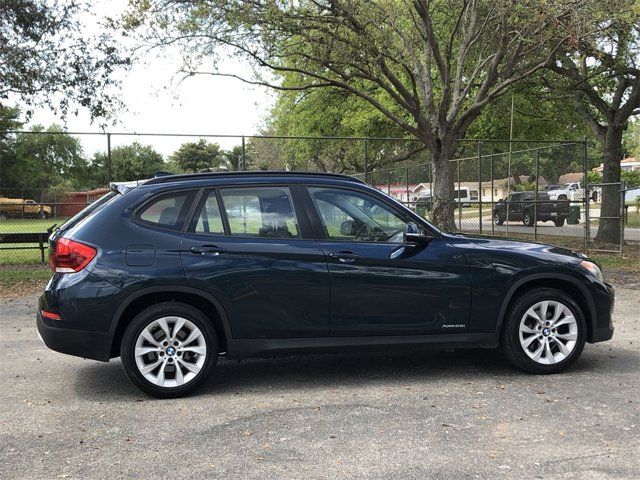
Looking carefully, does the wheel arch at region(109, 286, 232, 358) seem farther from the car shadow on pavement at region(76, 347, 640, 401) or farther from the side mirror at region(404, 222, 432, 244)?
the side mirror at region(404, 222, 432, 244)

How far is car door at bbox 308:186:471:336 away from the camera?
5.13 m

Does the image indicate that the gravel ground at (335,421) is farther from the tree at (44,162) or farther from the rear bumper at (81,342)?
the tree at (44,162)

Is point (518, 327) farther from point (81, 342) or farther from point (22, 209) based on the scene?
point (22, 209)

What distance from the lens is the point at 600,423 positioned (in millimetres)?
4328

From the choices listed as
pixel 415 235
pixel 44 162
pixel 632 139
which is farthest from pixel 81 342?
pixel 632 139

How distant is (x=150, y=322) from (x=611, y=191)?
15831 millimetres

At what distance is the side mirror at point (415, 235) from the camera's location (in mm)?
5156

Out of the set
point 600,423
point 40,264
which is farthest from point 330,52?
point 600,423

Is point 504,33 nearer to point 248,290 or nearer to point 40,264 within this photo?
point 248,290

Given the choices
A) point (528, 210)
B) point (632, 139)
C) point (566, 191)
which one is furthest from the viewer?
point (632, 139)

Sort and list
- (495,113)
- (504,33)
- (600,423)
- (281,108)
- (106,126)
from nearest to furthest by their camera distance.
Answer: (600,423) → (504,33) → (106,126) → (495,113) → (281,108)

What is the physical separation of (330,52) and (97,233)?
9588mm

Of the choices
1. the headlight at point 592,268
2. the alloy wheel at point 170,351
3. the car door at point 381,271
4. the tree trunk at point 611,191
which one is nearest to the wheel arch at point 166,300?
the alloy wheel at point 170,351

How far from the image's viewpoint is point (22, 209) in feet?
43.1
